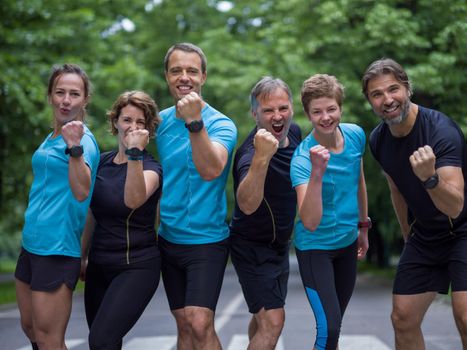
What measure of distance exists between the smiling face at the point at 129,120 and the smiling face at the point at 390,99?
4.84 feet

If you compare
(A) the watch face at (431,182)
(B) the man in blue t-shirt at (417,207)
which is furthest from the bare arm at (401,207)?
(A) the watch face at (431,182)

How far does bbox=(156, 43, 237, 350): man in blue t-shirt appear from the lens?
4.96 m

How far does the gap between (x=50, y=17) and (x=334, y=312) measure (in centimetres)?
1637

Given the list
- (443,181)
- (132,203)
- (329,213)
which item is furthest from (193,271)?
(443,181)

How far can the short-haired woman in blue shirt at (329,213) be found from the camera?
5070mm

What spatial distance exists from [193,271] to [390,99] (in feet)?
5.32

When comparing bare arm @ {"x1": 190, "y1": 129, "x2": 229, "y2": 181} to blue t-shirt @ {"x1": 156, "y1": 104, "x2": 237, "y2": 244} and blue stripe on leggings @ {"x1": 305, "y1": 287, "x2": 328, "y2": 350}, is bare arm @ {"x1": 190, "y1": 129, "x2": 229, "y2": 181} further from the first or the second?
blue stripe on leggings @ {"x1": 305, "y1": 287, "x2": 328, "y2": 350}

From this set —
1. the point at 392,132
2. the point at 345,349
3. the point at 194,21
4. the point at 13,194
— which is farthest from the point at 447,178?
the point at 194,21

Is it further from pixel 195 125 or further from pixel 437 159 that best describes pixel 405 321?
pixel 195 125

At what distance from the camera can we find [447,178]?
4.77 m

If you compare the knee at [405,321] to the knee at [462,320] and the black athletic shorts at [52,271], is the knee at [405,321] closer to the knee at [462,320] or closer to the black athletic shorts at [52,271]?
the knee at [462,320]

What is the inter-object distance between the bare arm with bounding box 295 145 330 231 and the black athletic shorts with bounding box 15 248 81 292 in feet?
4.55

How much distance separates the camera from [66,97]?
507 cm

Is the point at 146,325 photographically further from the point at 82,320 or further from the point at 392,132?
the point at 392,132
